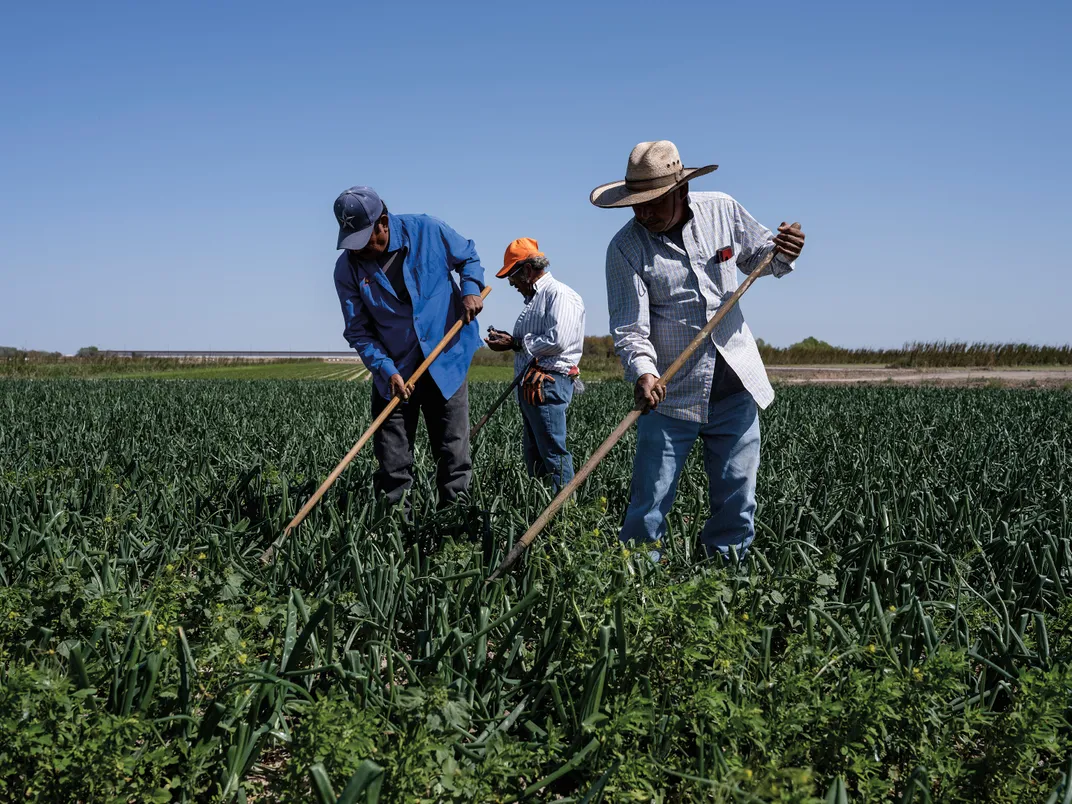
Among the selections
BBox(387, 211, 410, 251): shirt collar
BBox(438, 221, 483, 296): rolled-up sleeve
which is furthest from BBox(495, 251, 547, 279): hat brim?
BBox(387, 211, 410, 251): shirt collar

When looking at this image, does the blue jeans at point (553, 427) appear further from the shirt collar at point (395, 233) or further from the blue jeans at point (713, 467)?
the blue jeans at point (713, 467)

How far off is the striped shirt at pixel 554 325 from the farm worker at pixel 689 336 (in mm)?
1388

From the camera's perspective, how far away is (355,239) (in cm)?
383

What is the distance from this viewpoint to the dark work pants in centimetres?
426

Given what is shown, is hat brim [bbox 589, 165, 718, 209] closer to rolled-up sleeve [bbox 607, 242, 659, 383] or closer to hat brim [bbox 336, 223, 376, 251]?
rolled-up sleeve [bbox 607, 242, 659, 383]

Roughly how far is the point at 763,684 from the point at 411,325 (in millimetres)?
2826

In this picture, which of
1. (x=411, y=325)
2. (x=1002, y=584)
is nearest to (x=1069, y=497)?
(x=1002, y=584)

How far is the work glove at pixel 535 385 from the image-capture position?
4.67 metres

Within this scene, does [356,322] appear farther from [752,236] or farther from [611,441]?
[752,236]

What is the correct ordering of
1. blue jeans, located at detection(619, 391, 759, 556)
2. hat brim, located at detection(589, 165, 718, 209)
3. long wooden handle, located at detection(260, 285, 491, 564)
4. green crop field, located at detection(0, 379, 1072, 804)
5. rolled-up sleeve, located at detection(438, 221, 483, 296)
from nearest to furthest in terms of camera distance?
green crop field, located at detection(0, 379, 1072, 804)
hat brim, located at detection(589, 165, 718, 209)
blue jeans, located at detection(619, 391, 759, 556)
long wooden handle, located at detection(260, 285, 491, 564)
rolled-up sleeve, located at detection(438, 221, 483, 296)

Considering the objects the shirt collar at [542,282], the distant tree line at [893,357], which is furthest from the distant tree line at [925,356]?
the shirt collar at [542,282]

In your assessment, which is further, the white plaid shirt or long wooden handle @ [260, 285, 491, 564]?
long wooden handle @ [260, 285, 491, 564]

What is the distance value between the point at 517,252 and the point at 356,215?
50.5 inches

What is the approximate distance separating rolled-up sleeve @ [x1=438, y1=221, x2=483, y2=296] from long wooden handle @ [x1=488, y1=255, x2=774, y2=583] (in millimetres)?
1532
